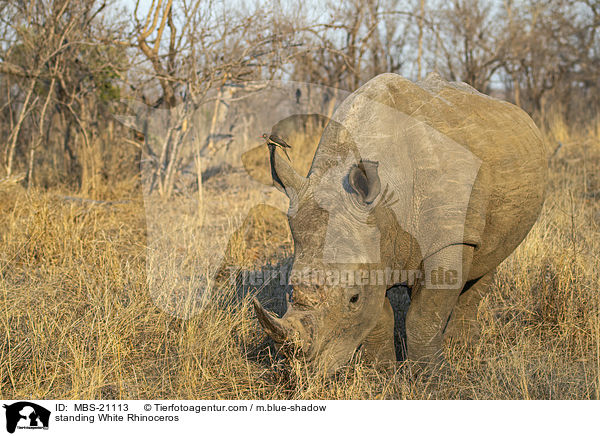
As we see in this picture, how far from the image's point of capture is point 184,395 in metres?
3.35

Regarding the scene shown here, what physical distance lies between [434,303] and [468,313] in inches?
44.6

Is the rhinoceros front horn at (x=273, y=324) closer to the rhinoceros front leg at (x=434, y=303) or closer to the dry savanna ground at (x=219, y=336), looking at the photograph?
the dry savanna ground at (x=219, y=336)

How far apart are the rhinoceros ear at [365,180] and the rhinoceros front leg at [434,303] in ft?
2.34

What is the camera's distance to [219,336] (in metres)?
3.90

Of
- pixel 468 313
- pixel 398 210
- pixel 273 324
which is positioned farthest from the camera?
pixel 468 313

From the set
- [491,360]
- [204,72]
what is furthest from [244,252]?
[204,72]

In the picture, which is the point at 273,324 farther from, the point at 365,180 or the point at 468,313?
the point at 468,313

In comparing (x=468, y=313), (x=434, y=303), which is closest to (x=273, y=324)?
(x=434, y=303)

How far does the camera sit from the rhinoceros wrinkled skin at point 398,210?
2.94m

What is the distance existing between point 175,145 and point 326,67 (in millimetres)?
4835

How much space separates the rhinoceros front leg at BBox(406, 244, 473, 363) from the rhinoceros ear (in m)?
0.71

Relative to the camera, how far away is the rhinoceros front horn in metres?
2.72
